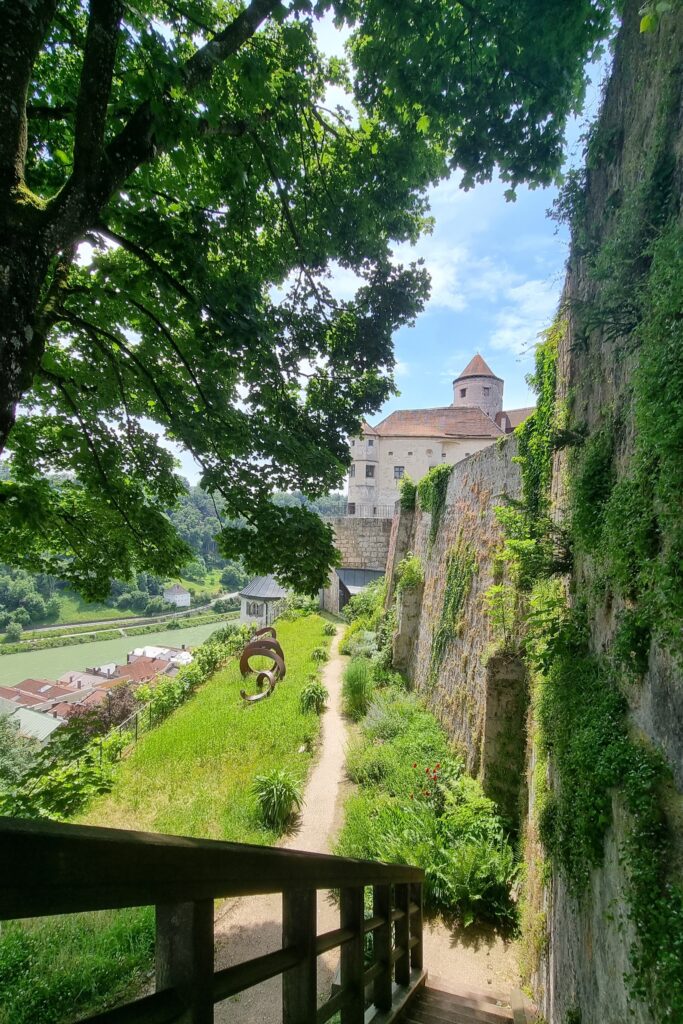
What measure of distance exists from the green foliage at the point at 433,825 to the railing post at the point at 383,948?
Answer: 118 inches

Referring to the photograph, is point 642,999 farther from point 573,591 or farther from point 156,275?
point 156,275

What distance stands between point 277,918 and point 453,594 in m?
5.53

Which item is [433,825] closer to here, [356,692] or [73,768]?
[356,692]

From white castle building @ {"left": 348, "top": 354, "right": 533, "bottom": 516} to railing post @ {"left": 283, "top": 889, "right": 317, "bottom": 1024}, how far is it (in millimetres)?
29961

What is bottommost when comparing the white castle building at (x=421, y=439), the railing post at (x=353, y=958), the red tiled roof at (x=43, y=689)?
the red tiled roof at (x=43, y=689)

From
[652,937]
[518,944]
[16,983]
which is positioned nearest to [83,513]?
[16,983]

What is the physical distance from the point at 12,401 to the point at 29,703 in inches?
1320

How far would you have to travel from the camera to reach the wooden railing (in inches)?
25.6

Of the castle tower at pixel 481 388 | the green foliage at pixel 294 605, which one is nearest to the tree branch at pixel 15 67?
the green foliage at pixel 294 605

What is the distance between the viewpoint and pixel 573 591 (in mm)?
4145

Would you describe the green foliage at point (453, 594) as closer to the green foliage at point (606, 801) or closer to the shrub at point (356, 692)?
the shrub at point (356, 692)

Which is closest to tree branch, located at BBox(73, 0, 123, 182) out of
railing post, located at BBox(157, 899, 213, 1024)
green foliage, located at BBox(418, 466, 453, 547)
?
railing post, located at BBox(157, 899, 213, 1024)

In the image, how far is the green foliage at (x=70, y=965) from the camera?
164 inches

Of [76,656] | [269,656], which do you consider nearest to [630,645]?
[269,656]
